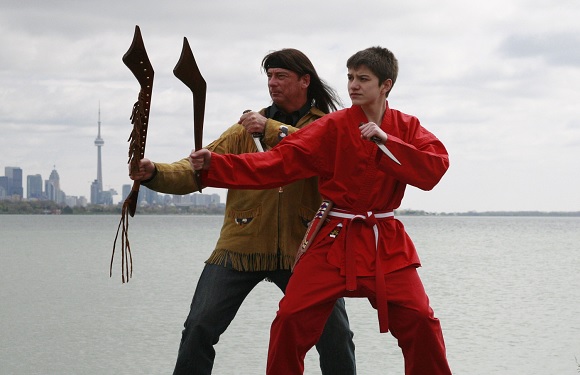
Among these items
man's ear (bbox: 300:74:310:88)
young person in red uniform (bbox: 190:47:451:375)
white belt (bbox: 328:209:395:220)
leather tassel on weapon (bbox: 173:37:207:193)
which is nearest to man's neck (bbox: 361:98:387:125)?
young person in red uniform (bbox: 190:47:451:375)

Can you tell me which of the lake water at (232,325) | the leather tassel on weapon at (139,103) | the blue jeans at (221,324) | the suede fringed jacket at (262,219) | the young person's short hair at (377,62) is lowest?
the lake water at (232,325)

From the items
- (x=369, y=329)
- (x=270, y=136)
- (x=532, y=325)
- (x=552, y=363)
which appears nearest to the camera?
(x=270, y=136)

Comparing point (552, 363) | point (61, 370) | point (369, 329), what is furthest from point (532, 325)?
point (61, 370)

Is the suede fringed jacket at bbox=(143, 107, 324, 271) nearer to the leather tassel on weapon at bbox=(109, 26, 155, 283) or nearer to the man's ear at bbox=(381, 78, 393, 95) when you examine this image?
the man's ear at bbox=(381, 78, 393, 95)

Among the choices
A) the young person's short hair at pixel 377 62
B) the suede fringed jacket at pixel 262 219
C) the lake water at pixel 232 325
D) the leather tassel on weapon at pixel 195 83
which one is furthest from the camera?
the lake water at pixel 232 325

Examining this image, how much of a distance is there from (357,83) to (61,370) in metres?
7.35

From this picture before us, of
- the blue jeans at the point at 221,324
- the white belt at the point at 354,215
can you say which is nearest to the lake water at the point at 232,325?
the blue jeans at the point at 221,324

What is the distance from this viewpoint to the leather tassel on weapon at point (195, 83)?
458 centimetres

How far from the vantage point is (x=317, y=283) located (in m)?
4.80

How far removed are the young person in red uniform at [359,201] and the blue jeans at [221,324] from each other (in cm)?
58

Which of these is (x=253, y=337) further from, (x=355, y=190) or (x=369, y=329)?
(x=355, y=190)

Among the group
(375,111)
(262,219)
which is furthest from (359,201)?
(262,219)

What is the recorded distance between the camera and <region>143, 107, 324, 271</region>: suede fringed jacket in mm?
5492

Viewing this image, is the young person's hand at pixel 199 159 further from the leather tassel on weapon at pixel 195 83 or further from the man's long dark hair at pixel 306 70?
the man's long dark hair at pixel 306 70
